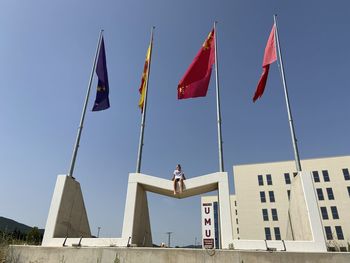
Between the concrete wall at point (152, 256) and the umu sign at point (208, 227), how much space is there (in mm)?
386

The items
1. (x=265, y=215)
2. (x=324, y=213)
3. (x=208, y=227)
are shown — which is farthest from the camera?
(x=265, y=215)

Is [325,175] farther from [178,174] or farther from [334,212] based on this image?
[178,174]

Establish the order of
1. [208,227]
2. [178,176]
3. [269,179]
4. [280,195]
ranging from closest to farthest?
[208,227]
[178,176]
[280,195]
[269,179]

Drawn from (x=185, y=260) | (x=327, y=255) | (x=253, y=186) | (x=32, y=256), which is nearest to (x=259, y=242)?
(x=327, y=255)

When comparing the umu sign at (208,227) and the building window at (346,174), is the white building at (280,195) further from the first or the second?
the umu sign at (208,227)

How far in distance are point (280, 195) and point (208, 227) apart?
50.4m

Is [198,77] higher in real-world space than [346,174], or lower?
lower

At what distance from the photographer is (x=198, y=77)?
551 inches

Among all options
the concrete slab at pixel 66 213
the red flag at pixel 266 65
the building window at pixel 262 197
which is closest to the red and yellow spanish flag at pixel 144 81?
the concrete slab at pixel 66 213

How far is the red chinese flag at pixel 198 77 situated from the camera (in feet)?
45.1

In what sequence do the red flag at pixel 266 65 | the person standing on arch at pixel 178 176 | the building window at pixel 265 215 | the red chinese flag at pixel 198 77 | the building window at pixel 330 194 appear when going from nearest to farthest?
the person standing on arch at pixel 178 176 < the red flag at pixel 266 65 < the red chinese flag at pixel 198 77 < the building window at pixel 330 194 < the building window at pixel 265 215

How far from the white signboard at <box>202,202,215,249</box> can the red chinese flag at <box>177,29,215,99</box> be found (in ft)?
21.3

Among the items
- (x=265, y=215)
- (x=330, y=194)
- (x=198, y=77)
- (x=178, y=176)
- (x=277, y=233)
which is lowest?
(x=178, y=176)

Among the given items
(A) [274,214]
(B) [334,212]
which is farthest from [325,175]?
(A) [274,214]
